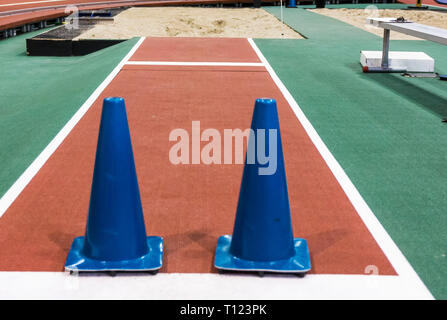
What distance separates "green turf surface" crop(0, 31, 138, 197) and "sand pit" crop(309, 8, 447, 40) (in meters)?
10.0

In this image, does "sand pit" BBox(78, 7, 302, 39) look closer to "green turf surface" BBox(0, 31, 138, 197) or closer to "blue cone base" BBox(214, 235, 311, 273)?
"green turf surface" BBox(0, 31, 138, 197)

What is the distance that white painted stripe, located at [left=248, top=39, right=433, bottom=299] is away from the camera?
12.4 ft

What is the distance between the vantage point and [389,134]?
7.17 metres

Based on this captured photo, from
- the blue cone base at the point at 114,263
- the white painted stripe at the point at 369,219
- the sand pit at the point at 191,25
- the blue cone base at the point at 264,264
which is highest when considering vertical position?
the sand pit at the point at 191,25

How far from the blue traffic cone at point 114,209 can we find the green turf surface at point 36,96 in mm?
1957

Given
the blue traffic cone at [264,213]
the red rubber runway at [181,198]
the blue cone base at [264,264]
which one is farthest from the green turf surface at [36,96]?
the blue traffic cone at [264,213]

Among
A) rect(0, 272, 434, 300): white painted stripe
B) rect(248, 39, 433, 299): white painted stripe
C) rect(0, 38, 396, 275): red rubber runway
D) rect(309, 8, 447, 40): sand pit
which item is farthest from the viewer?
rect(309, 8, 447, 40): sand pit

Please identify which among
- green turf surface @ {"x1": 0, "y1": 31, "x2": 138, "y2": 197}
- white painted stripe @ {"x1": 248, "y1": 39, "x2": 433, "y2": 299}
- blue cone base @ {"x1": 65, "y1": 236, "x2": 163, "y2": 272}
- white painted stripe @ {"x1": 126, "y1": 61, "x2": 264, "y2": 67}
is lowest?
white painted stripe @ {"x1": 248, "y1": 39, "x2": 433, "y2": 299}

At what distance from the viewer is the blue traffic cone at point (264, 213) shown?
365 centimetres

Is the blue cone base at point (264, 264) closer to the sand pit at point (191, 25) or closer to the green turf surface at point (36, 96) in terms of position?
the green turf surface at point (36, 96)

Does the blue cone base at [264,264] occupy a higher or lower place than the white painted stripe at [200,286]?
higher

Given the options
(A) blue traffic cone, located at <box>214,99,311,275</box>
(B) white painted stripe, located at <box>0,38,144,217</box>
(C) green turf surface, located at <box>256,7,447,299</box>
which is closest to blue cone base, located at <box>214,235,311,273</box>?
(A) blue traffic cone, located at <box>214,99,311,275</box>

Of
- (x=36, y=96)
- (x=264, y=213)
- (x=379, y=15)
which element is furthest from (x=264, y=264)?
(x=379, y=15)

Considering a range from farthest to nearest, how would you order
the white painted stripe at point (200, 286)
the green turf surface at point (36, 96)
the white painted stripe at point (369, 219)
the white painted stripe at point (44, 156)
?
the green turf surface at point (36, 96) → the white painted stripe at point (44, 156) → the white painted stripe at point (369, 219) → the white painted stripe at point (200, 286)
